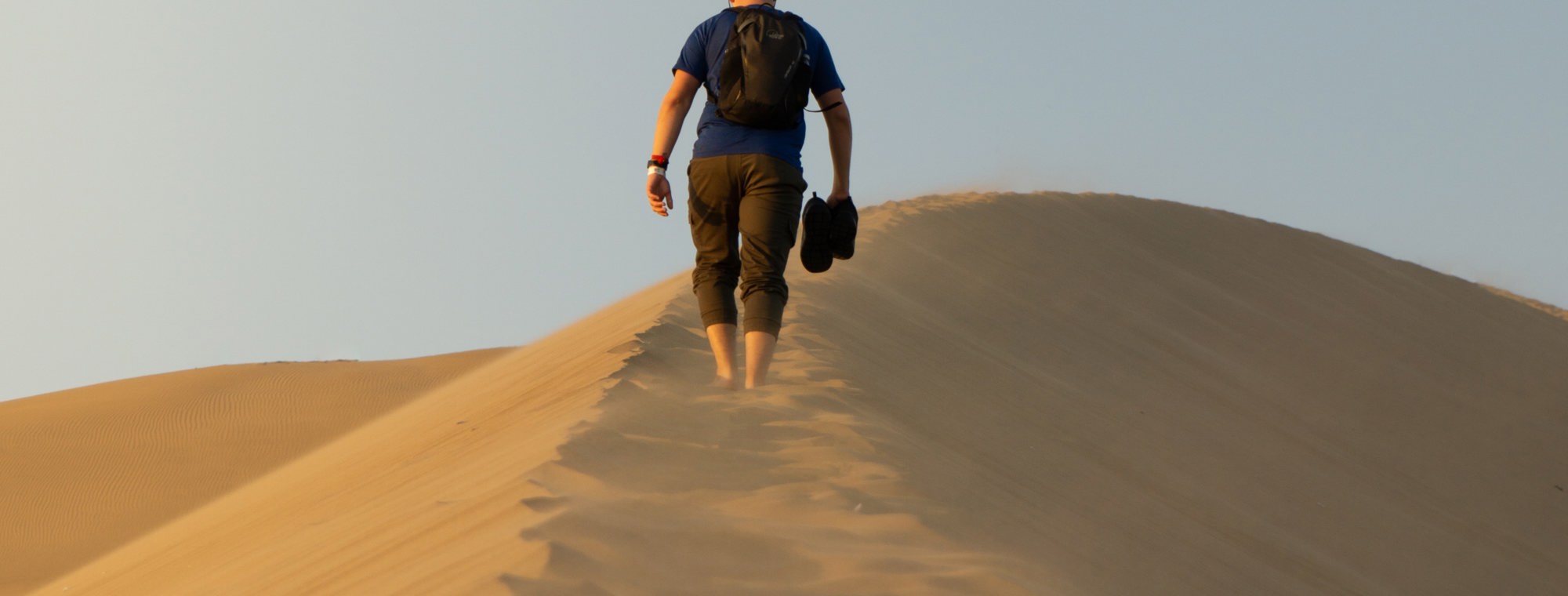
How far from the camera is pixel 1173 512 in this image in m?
6.50

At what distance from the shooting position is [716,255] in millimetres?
5867

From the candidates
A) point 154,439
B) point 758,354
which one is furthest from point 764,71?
point 154,439

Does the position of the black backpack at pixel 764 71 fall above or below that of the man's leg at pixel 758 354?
above

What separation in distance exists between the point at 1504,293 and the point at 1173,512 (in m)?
15.3

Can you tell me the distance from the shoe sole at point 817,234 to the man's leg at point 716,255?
0.84ft

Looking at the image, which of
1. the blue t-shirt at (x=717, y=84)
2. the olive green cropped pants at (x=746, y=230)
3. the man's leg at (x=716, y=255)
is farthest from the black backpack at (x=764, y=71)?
the man's leg at (x=716, y=255)

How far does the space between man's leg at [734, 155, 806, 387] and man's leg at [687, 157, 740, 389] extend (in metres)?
0.11

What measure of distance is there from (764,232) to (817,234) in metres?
0.27

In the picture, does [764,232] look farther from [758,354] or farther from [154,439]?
[154,439]

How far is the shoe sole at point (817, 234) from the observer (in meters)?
5.80

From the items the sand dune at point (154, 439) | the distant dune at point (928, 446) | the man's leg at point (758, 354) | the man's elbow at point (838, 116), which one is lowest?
the sand dune at point (154, 439)

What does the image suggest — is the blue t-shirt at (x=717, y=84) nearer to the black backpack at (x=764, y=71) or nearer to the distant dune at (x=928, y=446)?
the black backpack at (x=764, y=71)

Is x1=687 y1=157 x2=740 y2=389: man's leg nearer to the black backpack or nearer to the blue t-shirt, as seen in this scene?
the blue t-shirt

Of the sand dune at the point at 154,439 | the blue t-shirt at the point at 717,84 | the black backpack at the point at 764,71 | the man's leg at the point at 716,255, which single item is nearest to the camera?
the black backpack at the point at 764,71
